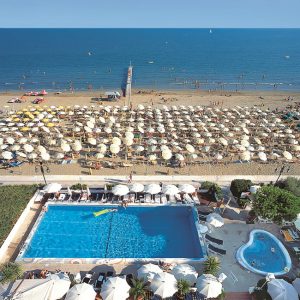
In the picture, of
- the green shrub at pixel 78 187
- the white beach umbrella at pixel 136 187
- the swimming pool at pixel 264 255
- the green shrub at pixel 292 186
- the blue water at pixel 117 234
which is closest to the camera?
the swimming pool at pixel 264 255

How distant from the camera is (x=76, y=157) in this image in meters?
27.1

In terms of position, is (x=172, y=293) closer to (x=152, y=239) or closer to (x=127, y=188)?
(x=152, y=239)

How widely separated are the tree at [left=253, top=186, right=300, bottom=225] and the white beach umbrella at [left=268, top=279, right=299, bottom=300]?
4.53 metres

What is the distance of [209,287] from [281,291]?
10.4 feet

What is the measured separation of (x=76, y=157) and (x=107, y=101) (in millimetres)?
19888

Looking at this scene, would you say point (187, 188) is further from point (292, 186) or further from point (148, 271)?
point (148, 271)

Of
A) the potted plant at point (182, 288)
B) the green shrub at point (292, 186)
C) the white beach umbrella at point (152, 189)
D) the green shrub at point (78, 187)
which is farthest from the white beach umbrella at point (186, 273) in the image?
the green shrub at point (292, 186)

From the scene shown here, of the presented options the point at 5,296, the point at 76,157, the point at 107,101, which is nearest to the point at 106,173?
the point at 76,157

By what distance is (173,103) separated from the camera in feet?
149

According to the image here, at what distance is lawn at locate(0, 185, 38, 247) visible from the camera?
59.2ft

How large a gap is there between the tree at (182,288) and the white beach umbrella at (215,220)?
4.91m

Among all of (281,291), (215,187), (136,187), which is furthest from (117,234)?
(281,291)

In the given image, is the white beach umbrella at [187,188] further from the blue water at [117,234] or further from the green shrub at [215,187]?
the blue water at [117,234]

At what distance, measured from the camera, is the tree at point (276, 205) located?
17.8 m
